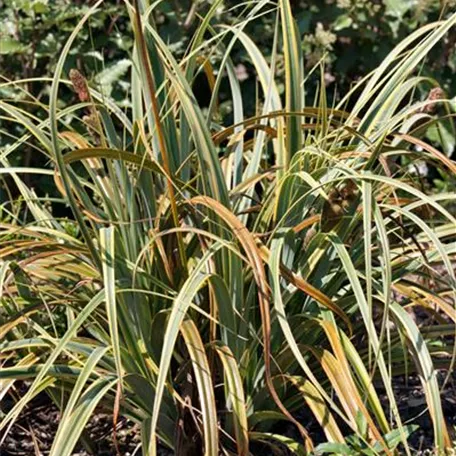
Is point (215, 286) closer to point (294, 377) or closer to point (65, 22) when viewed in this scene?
point (294, 377)

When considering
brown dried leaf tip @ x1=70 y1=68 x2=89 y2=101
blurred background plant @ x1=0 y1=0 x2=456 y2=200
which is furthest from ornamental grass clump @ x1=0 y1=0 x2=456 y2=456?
blurred background plant @ x1=0 y1=0 x2=456 y2=200

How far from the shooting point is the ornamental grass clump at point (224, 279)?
2.09 m

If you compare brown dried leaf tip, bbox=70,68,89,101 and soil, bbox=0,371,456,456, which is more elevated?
brown dried leaf tip, bbox=70,68,89,101

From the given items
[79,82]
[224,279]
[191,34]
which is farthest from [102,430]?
[191,34]

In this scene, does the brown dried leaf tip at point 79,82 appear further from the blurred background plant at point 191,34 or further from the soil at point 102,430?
the blurred background plant at point 191,34

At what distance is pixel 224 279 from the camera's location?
89.3 inches

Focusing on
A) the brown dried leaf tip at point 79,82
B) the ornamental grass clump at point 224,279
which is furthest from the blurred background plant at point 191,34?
the brown dried leaf tip at point 79,82

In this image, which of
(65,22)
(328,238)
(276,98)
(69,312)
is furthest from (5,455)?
(65,22)

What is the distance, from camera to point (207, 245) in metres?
2.26

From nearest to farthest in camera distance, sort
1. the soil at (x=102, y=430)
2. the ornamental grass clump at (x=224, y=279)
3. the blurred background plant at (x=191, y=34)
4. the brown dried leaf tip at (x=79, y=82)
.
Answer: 1. the ornamental grass clump at (x=224, y=279)
2. the brown dried leaf tip at (x=79, y=82)
3. the soil at (x=102, y=430)
4. the blurred background plant at (x=191, y=34)

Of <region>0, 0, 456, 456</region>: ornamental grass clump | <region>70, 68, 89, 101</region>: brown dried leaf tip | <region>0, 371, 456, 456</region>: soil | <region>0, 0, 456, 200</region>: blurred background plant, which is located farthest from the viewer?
<region>0, 0, 456, 200</region>: blurred background plant

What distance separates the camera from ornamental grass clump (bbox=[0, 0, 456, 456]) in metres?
2.09

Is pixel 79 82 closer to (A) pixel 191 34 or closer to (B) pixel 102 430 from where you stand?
(B) pixel 102 430

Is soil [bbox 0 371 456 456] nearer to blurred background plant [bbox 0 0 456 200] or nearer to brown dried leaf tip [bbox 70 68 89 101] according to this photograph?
brown dried leaf tip [bbox 70 68 89 101]
